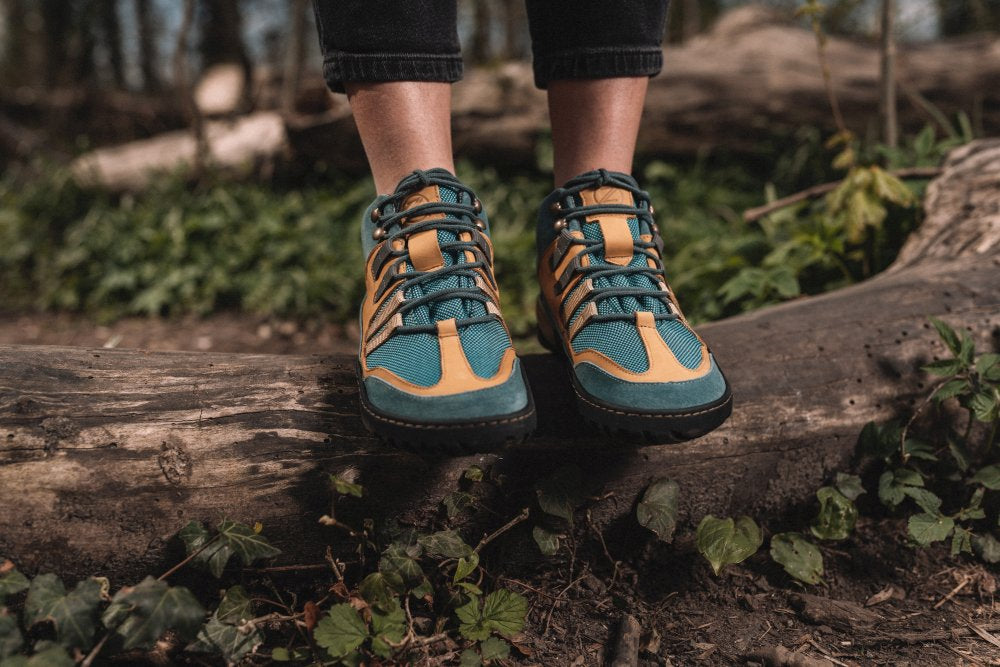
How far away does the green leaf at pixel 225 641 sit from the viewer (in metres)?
1.19

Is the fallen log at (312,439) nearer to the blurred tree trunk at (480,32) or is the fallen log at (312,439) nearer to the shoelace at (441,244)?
the shoelace at (441,244)

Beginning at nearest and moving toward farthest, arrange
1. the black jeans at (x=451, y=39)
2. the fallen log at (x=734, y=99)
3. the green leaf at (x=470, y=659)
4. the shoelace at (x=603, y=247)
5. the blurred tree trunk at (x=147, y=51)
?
the green leaf at (x=470, y=659) < the black jeans at (x=451, y=39) < the shoelace at (x=603, y=247) < the fallen log at (x=734, y=99) < the blurred tree trunk at (x=147, y=51)

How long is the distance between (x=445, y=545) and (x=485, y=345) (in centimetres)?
39

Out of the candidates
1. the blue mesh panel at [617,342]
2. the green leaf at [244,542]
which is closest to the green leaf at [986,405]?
the blue mesh panel at [617,342]

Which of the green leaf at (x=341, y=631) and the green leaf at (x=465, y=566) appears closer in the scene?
the green leaf at (x=341, y=631)

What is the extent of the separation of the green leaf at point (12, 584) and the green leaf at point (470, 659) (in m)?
0.74

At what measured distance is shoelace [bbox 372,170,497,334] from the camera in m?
1.42

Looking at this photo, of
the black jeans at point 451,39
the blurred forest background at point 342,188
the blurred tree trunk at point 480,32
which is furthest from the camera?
the blurred tree trunk at point 480,32

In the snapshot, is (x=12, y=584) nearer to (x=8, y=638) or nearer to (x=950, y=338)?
(x=8, y=638)

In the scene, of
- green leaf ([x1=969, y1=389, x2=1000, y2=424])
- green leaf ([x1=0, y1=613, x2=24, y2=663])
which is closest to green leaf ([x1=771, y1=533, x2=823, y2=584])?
green leaf ([x1=969, y1=389, x2=1000, y2=424])

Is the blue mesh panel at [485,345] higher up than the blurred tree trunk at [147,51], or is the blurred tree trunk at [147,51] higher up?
the blue mesh panel at [485,345]

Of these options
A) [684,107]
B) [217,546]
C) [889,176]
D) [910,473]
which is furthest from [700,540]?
[684,107]
